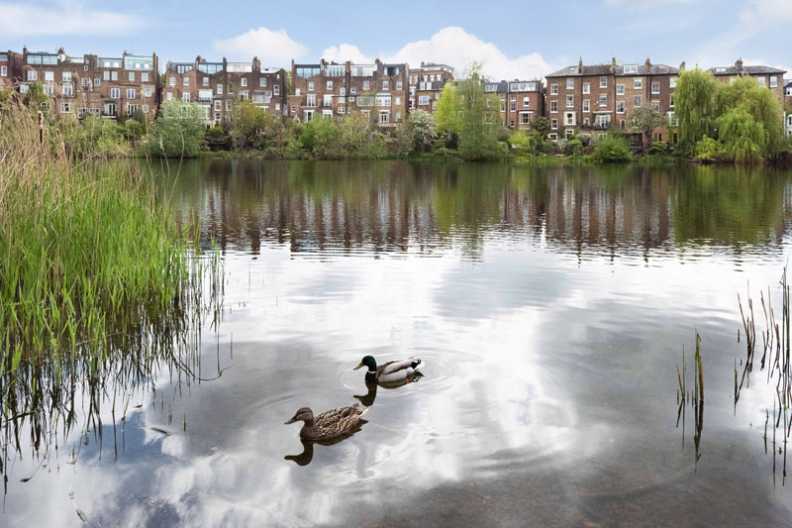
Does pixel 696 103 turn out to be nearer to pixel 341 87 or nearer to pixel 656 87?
pixel 656 87

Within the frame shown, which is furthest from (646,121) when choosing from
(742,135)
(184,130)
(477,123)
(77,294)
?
(77,294)

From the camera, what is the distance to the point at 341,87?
5768 inches

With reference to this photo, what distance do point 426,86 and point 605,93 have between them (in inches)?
1246

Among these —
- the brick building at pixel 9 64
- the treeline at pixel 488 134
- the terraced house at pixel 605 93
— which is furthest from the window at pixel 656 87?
the brick building at pixel 9 64

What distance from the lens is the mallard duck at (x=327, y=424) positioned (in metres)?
9.20

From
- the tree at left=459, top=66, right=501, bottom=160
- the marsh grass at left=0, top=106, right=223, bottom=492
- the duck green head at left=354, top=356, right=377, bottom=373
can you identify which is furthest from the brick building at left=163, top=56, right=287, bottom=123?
the duck green head at left=354, top=356, right=377, bottom=373

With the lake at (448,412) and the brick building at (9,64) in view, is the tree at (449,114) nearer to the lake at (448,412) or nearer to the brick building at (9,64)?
the brick building at (9,64)

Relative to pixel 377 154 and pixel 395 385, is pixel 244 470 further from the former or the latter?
pixel 377 154

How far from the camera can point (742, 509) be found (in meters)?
7.78

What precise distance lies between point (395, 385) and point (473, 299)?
6.62 metres

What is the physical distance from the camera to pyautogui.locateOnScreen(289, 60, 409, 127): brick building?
144750 mm

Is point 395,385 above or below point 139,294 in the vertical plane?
below

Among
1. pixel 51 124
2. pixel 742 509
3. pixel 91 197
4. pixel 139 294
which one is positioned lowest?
pixel 742 509

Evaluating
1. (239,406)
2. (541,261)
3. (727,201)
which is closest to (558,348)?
(239,406)
